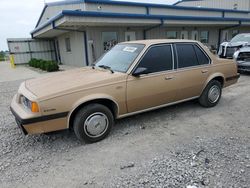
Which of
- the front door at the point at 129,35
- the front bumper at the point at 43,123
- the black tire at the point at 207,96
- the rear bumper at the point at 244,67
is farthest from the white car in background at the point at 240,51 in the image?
the front bumper at the point at 43,123

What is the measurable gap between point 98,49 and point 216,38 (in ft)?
47.1

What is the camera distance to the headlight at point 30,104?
2.90m

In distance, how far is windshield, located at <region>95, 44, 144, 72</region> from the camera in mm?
3808

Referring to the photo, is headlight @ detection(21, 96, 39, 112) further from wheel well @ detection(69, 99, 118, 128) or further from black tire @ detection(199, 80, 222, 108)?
black tire @ detection(199, 80, 222, 108)

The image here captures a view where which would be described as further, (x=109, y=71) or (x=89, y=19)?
(x=89, y=19)

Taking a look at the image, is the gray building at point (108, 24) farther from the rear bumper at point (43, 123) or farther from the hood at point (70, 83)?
the rear bumper at point (43, 123)

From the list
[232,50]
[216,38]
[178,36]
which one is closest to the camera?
[232,50]

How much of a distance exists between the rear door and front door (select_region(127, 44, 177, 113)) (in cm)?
21

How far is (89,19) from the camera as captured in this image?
10945 millimetres

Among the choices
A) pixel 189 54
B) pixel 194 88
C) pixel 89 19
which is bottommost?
pixel 194 88

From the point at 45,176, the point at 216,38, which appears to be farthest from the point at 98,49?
the point at 216,38

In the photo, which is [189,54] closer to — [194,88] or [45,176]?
[194,88]

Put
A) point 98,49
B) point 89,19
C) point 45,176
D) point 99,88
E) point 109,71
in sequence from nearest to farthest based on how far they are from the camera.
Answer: point 45,176 < point 99,88 < point 109,71 < point 89,19 < point 98,49

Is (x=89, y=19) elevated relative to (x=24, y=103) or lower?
elevated
